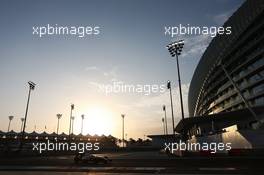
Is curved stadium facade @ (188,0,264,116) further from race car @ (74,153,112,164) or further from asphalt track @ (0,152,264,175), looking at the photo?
race car @ (74,153,112,164)

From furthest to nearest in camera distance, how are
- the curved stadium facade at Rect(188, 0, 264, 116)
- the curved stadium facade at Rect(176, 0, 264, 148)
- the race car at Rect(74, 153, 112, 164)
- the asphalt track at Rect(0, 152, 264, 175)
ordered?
the curved stadium facade at Rect(188, 0, 264, 116), the curved stadium facade at Rect(176, 0, 264, 148), the race car at Rect(74, 153, 112, 164), the asphalt track at Rect(0, 152, 264, 175)

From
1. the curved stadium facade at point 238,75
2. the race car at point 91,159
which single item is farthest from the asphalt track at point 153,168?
the curved stadium facade at point 238,75

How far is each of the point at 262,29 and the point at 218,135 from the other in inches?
1205

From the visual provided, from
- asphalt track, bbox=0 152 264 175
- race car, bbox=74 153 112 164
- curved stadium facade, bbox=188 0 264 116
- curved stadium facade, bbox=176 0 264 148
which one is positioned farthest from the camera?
curved stadium facade, bbox=188 0 264 116

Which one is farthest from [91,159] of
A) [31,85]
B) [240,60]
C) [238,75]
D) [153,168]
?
[240,60]

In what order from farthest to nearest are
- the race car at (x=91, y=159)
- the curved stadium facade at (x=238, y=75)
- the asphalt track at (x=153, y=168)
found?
the curved stadium facade at (x=238, y=75), the race car at (x=91, y=159), the asphalt track at (x=153, y=168)

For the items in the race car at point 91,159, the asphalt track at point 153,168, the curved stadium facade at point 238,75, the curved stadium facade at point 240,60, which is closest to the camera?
the asphalt track at point 153,168

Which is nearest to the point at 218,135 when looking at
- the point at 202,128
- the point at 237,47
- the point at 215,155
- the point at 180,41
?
the point at 215,155

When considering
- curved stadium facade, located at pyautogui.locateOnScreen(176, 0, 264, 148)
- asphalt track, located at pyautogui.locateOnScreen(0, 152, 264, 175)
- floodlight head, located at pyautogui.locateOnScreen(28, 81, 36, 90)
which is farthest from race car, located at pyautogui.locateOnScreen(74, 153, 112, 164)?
floodlight head, located at pyautogui.locateOnScreen(28, 81, 36, 90)

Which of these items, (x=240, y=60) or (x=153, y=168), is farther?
(x=240, y=60)

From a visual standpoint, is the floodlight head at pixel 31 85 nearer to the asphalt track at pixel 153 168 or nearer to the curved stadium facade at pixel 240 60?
the asphalt track at pixel 153 168

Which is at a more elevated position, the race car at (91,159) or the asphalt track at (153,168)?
the race car at (91,159)

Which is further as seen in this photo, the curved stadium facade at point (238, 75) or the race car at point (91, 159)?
the curved stadium facade at point (238, 75)

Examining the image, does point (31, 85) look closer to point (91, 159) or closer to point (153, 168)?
point (91, 159)
